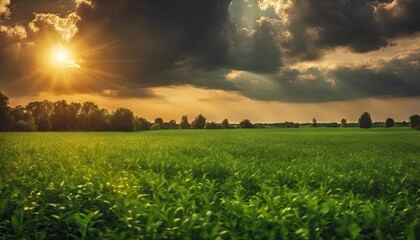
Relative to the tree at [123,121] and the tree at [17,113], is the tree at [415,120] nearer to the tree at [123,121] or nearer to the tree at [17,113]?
the tree at [123,121]

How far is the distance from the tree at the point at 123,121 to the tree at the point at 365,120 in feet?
280

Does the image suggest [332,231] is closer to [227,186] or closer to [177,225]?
[177,225]

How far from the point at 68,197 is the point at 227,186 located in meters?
4.29

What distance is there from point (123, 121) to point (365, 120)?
294 feet

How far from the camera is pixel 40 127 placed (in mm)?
97125

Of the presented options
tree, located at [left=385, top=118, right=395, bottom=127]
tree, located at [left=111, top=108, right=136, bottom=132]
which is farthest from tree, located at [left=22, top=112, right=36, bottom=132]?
tree, located at [left=385, top=118, right=395, bottom=127]

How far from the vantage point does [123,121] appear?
98.1 m

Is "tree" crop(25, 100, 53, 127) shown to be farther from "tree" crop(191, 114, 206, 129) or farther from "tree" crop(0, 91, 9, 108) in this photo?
"tree" crop(191, 114, 206, 129)

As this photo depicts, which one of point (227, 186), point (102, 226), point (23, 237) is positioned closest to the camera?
point (23, 237)

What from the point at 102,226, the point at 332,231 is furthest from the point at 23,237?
the point at 332,231

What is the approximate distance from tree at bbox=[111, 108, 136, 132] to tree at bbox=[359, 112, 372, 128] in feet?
280

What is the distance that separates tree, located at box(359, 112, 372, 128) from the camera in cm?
12144

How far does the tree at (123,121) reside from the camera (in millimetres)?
97750

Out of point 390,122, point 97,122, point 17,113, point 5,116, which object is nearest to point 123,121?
point 97,122
